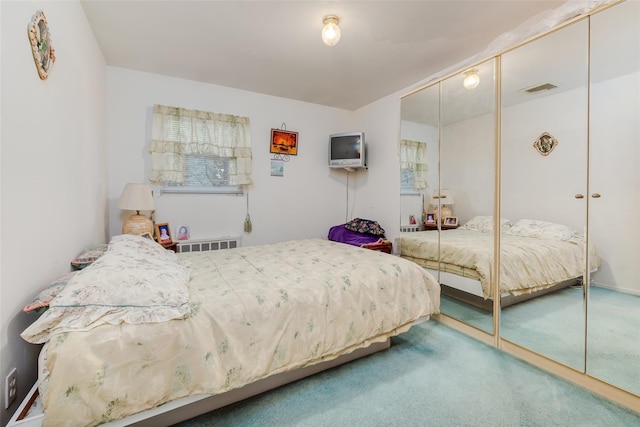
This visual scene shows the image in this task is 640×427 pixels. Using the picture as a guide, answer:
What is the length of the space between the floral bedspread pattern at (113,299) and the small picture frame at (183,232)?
172 cm

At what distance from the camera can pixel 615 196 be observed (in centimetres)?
158

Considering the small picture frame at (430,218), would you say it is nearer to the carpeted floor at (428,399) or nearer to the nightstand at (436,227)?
the nightstand at (436,227)

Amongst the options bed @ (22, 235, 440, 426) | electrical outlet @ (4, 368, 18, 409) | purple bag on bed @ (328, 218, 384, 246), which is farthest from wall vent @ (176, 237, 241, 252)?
electrical outlet @ (4, 368, 18, 409)

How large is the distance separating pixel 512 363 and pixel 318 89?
134 inches

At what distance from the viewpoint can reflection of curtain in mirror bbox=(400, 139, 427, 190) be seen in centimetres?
298

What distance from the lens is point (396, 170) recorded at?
3.54 m

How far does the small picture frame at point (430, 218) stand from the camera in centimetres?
280

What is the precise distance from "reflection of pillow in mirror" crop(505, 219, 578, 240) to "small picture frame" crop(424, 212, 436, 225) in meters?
0.73

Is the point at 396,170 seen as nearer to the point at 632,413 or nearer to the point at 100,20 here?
the point at 632,413

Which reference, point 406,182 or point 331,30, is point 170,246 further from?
point 406,182

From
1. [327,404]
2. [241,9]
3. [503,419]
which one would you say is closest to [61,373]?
[327,404]

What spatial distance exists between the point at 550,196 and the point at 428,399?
160cm

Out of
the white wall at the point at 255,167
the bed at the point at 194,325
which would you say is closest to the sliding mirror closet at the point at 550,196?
the bed at the point at 194,325

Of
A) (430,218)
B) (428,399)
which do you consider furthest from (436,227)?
(428,399)
